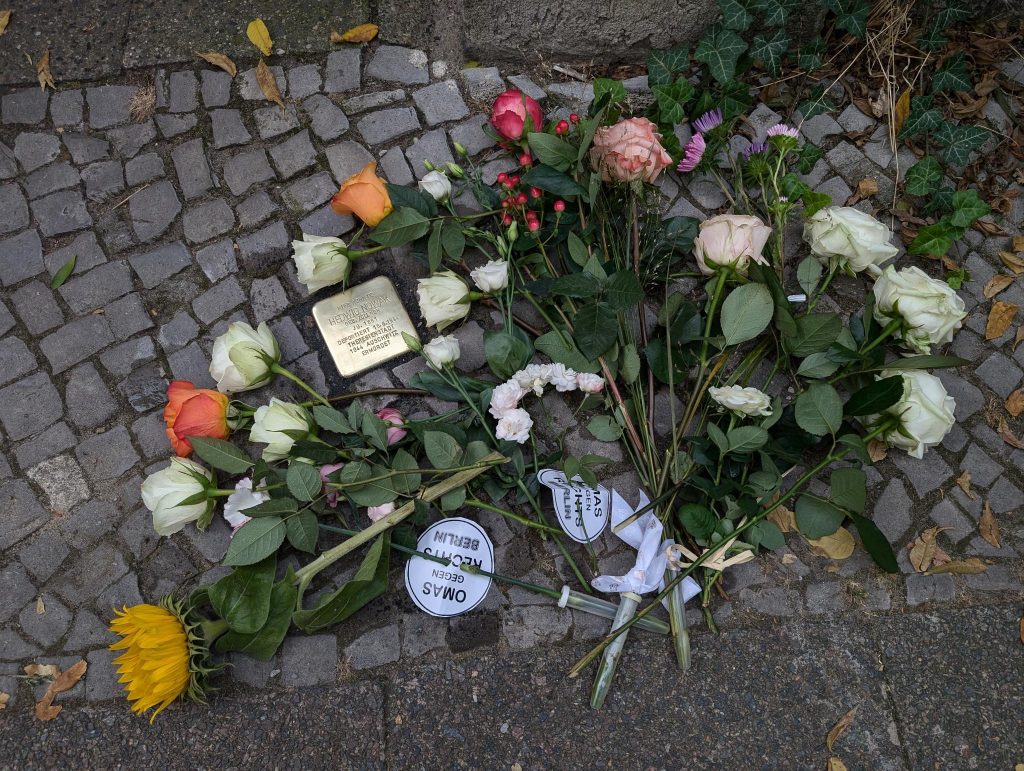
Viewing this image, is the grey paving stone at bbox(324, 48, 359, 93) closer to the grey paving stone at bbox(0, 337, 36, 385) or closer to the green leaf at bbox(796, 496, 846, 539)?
the grey paving stone at bbox(0, 337, 36, 385)

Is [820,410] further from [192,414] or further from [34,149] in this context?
[34,149]

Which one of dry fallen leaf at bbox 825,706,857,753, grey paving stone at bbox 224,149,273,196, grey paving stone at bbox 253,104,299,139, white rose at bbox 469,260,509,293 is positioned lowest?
dry fallen leaf at bbox 825,706,857,753

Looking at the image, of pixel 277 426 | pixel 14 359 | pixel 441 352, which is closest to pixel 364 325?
pixel 441 352

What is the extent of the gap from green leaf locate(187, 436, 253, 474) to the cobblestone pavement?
277mm

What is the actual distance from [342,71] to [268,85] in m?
0.28

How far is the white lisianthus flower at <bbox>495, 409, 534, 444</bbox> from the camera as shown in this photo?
2.08 meters

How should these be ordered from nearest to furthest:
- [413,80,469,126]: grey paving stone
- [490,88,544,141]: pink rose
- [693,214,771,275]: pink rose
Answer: [693,214,771,275]: pink rose < [490,88,544,141]: pink rose < [413,80,469,126]: grey paving stone

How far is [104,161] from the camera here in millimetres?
2625

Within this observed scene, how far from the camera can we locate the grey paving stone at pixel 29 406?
234 cm

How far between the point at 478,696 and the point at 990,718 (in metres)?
1.47

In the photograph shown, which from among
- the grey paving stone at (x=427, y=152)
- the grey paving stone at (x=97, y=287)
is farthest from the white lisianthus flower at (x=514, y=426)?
the grey paving stone at (x=97, y=287)

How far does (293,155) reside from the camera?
263 centimetres

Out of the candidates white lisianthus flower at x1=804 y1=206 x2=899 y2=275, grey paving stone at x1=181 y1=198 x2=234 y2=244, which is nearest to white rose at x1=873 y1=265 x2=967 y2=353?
white lisianthus flower at x1=804 y1=206 x2=899 y2=275

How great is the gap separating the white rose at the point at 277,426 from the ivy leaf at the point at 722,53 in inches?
75.2
